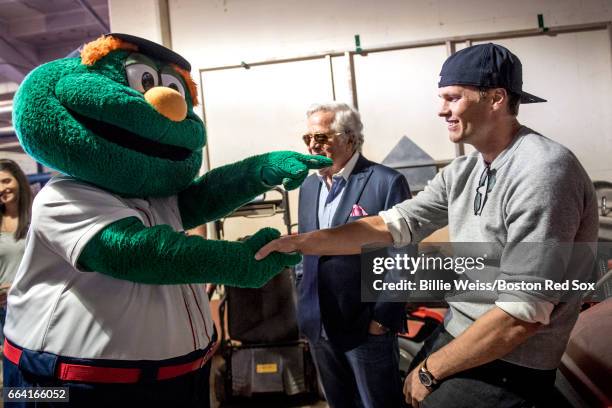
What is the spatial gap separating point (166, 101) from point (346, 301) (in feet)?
3.34

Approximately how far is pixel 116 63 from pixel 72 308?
1.75ft

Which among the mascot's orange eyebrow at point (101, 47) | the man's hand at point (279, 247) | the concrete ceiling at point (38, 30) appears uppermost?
the concrete ceiling at point (38, 30)

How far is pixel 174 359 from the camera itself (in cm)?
94

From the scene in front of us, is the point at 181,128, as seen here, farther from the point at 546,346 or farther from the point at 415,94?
the point at 415,94

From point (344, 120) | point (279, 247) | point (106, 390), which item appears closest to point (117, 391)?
point (106, 390)

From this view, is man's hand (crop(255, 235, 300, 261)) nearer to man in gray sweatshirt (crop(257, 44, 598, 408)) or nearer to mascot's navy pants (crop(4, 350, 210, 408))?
man in gray sweatshirt (crop(257, 44, 598, 408))

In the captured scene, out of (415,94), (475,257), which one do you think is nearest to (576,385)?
(475,257)

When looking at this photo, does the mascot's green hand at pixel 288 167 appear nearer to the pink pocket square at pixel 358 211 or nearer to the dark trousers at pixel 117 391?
the dark trousers at pixel 117 391

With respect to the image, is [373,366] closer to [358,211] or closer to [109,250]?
[358,211]

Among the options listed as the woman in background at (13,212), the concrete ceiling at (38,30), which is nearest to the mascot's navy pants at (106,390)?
the woman in background at (13,212)

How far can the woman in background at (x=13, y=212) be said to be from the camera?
236cm

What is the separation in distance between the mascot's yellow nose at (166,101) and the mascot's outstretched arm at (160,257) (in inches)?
9.5

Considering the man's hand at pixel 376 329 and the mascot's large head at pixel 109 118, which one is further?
the man's hand at pixel 376 329

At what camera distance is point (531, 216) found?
88cm
